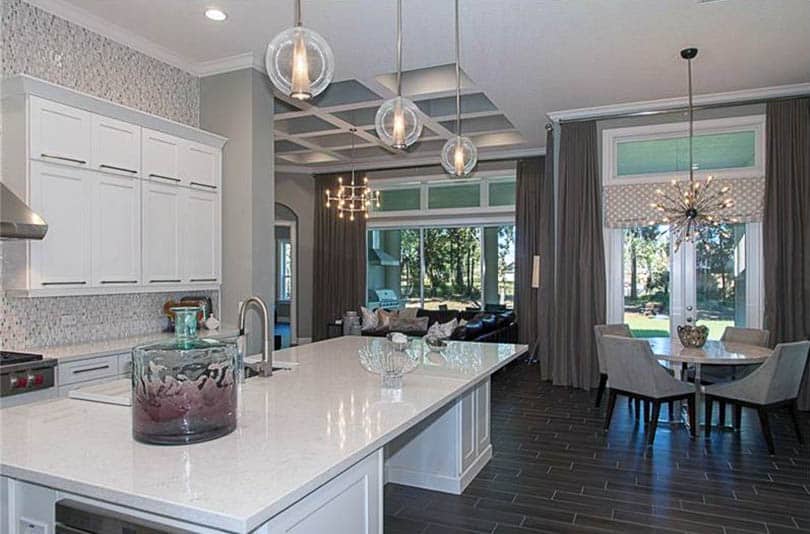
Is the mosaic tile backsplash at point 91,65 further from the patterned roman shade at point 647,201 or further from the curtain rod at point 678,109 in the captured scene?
the patterned roman shade at point 647,201

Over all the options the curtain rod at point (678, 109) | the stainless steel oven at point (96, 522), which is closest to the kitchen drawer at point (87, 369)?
the stainless steel oven at point (96, 522)

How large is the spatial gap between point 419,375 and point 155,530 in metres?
1.56

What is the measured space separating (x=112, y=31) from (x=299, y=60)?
290cm

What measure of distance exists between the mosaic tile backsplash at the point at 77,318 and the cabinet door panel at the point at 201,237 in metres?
0.39

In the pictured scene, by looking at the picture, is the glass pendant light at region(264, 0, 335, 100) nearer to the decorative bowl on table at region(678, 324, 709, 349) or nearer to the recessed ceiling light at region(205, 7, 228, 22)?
the recessed ceiling light at region(205, 7, 228, 22)

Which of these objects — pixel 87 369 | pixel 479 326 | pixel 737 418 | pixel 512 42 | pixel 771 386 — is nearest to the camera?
pixel 87 369

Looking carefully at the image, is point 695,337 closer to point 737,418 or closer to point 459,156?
point 737,418

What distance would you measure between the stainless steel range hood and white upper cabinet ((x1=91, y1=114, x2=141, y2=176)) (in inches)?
33.3

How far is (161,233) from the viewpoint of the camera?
175 inches

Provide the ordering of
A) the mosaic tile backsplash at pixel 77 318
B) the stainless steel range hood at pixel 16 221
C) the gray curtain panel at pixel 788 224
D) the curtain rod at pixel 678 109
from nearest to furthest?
the stainless steel range hood at pixel 16 221 → the mosaic tile backsplash at pixel 77 318 → the gray curtain panel at pixel 788 224 → the curtain rod at pixel 678 109

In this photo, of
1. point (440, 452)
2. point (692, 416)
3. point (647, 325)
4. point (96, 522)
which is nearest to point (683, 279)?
point (647, 325)

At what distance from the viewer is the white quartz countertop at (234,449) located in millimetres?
1298

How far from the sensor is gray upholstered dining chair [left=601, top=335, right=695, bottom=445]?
4.40 m

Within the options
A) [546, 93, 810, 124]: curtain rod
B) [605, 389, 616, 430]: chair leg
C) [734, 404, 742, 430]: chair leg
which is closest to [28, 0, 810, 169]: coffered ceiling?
[546, 93, 810, 124]: curtain rod
